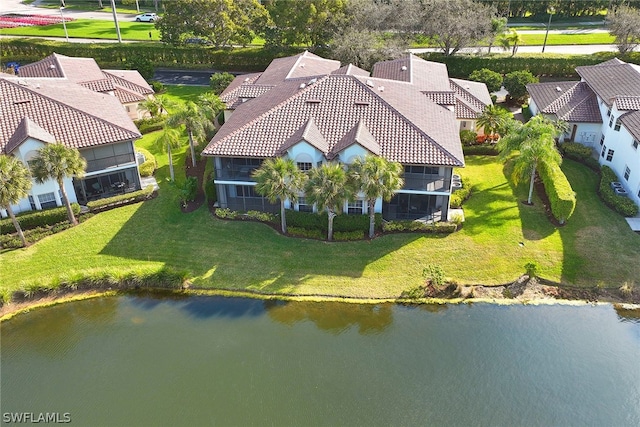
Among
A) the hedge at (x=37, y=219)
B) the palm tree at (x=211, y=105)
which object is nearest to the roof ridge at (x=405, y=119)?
the palm tree at (x=211, y=105)

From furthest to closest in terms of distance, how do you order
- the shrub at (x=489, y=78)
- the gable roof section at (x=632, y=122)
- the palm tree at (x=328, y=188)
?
the shrub at (x=489, y=78) → the gable roof section at (x=632, y=122) → the palm tree at (x=328, y=188)

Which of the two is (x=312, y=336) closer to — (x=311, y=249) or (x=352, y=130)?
(x=311, y=249)

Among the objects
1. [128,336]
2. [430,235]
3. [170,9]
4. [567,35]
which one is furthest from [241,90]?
[567,35]

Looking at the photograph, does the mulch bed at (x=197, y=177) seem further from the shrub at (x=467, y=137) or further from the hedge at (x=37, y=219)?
the shrub at (x=467, y=137)

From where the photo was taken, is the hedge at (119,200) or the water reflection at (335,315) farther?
the hedge at (119,200)

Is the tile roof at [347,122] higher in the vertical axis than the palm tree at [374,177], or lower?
higher

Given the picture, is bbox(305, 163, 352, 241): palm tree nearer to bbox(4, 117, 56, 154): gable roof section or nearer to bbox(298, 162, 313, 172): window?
bbox(298, 162, 313, 172): window
